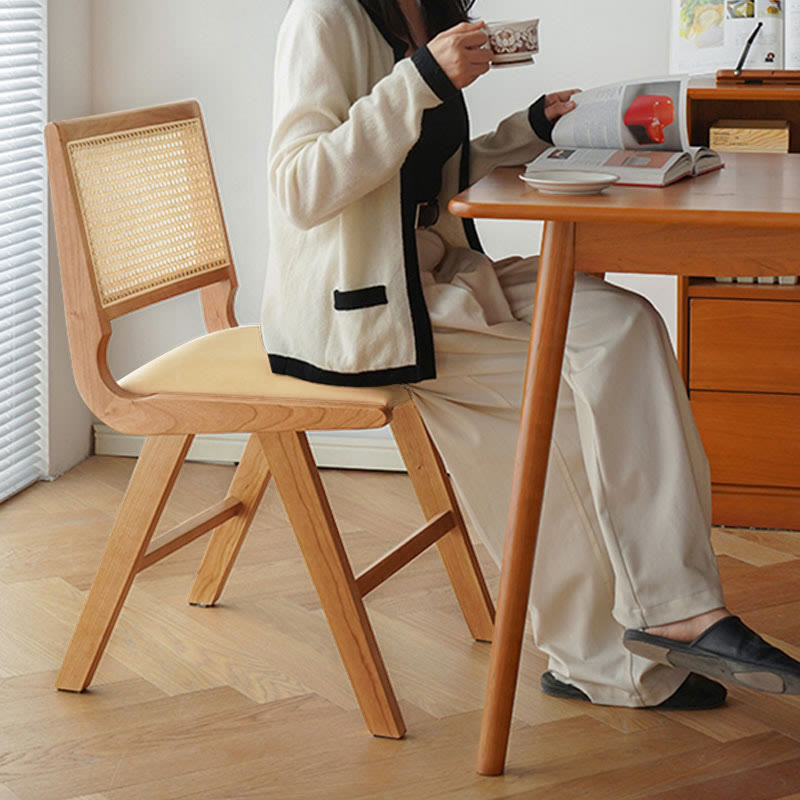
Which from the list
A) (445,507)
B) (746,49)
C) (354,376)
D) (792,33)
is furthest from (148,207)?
(792,33)

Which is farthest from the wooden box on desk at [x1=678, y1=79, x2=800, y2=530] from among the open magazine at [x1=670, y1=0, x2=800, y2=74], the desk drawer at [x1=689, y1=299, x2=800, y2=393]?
the open magazine at [x1=670, y1=0, x2=800, y2=74]

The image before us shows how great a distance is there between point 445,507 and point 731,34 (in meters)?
1.22

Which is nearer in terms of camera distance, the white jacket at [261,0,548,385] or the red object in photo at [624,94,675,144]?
the white jacket at [261,0,548,385]

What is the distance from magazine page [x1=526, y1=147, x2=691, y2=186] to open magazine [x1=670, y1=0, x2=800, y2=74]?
0.99 m

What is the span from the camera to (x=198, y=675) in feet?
5.99

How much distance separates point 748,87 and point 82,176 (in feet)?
4.22

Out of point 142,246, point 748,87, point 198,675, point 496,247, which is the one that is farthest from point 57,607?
point 748,87

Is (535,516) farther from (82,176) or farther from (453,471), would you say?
(82,176)

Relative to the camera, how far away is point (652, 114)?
5.28ft

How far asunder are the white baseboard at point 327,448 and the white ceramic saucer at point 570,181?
1.38 m

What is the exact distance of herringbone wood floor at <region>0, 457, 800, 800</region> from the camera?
1546 mm

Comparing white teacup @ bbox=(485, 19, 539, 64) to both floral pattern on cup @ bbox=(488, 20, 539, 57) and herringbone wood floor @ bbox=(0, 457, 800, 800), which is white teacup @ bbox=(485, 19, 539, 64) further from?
herringbone wood floor @ bbox=(0, 457, 800, 800)

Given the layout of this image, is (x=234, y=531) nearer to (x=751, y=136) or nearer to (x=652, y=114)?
(x=652, y=114)

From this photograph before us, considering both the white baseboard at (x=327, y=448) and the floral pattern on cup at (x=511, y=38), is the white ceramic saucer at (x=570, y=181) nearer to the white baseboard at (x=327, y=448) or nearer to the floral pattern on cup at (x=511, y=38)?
the floral pattern on cup at (x=511, y=38)
